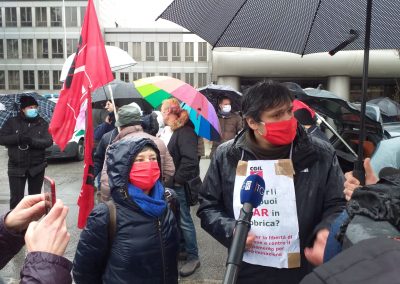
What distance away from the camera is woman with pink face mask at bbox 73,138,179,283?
275cm

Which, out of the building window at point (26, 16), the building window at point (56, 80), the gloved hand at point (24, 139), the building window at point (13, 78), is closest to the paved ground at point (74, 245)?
the gloved hand at point (24, 139)

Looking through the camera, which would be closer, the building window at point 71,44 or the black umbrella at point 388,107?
the black umbrella at point 388,107

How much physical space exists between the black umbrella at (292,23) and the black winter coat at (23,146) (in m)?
3.81

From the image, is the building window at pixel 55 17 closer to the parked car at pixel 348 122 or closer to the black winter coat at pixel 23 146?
the black winter coat at pixel 23 146

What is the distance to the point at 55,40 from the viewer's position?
60531 mm

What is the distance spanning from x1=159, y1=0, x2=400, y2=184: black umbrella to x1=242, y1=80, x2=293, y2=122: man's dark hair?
810 mm

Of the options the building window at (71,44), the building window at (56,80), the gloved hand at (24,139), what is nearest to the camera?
the gloved hand at (24,139)

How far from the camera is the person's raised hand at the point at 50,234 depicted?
1337 millimetres

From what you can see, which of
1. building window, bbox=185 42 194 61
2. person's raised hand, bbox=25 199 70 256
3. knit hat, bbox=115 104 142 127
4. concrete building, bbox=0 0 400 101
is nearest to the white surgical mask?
knit hat, bbox=115 104 142 127

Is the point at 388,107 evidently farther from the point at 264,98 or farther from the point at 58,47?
the point at 58,47

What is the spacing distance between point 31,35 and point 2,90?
8.66m

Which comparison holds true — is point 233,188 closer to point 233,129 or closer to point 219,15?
point 219,15

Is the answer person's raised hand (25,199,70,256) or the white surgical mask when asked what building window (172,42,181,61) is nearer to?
the white surgical mask

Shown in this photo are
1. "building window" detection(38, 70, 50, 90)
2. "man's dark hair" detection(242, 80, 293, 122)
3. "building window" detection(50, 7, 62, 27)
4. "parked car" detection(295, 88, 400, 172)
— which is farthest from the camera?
"building window" detection(50, 7, 62, 27)
